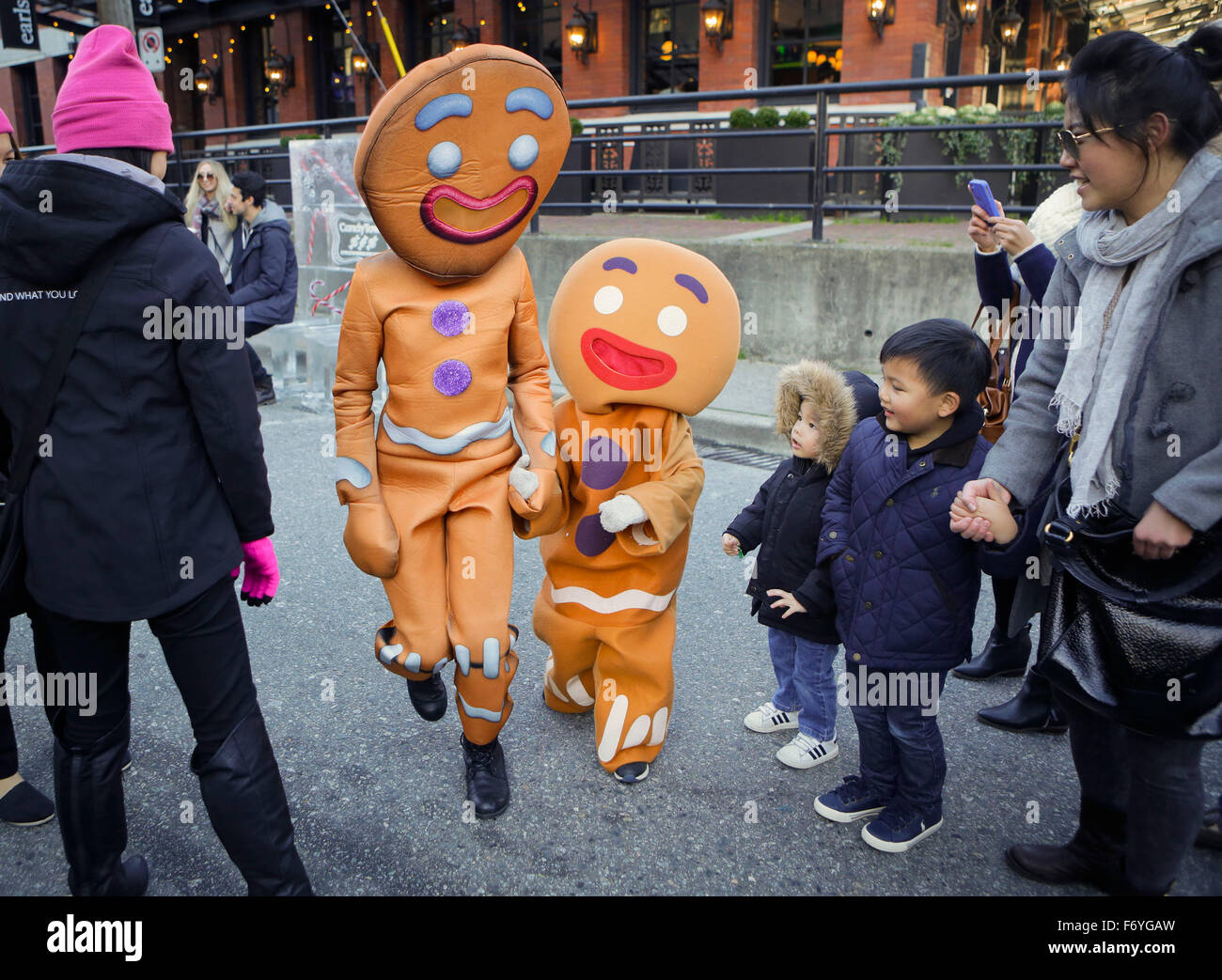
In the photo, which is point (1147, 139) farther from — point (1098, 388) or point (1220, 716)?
point (1220, 716)

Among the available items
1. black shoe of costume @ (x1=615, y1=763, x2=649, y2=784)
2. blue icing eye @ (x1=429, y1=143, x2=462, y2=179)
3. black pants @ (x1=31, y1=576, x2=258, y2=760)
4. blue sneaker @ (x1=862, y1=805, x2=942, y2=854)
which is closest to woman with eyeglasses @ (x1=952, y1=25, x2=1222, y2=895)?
blue sneaker @ (x1=862, y1=805, x2=942, y2=854)

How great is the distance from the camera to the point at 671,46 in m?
17.8

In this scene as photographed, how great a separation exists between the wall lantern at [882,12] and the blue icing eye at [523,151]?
1469 centimetres

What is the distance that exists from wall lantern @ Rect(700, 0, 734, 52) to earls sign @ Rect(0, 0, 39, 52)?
10.3 meters

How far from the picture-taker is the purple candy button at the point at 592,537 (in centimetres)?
291

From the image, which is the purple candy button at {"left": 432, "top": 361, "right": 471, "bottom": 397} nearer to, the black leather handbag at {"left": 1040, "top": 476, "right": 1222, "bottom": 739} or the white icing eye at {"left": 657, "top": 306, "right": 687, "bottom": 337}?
the white icing eye at {"left": 657, "top": 306, "right": 687, "bottom": 337}

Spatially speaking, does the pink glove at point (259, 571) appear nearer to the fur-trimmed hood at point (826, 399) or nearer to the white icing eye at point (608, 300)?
the white icing eye at point (608, 300)

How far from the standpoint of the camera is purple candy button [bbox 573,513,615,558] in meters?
2.91

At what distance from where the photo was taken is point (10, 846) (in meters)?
2.65

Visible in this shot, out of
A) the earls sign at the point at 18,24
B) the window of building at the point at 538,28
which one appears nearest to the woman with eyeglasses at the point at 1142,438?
the earls sign at the point at 18,24

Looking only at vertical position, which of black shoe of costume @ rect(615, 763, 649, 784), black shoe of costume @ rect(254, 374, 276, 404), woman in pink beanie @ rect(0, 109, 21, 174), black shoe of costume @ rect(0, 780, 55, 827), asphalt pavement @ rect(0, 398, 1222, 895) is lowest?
asphalt pavement @ rect(0, 398, 1222, 895)

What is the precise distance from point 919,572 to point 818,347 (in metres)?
5.06

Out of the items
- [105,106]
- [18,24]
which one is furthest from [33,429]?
[18,24]
